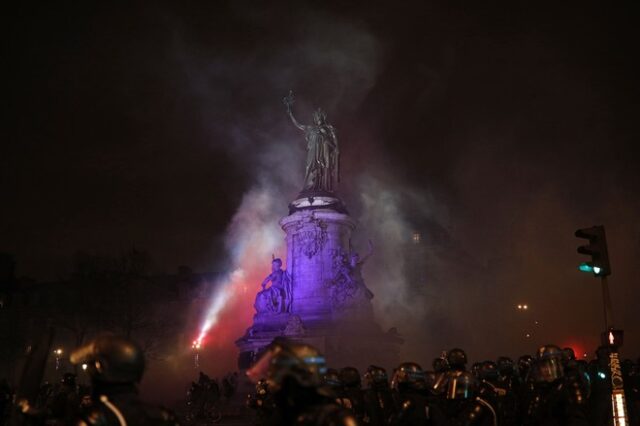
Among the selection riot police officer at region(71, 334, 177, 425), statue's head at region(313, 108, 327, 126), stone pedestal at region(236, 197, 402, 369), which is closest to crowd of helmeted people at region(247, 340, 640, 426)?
riot police officer at region(71, 334, 177, 425)

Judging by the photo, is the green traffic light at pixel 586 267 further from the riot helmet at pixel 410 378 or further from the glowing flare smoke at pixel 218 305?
Result: the glowing flare smoke at pixel 218 305

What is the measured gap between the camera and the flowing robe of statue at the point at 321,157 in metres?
31.1

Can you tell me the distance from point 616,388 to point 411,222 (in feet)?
165

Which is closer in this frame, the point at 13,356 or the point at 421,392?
the point at 421,392

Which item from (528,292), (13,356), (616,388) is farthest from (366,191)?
(616,388)

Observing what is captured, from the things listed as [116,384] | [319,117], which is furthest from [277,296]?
[116,384]

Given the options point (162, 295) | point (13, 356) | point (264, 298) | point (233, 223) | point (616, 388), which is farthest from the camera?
point (162, 295)

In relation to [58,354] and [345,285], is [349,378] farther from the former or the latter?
[58,354]

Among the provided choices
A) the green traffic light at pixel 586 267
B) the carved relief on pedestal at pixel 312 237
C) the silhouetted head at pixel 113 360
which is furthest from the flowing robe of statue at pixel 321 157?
the silhouetted head at pixel 113 360

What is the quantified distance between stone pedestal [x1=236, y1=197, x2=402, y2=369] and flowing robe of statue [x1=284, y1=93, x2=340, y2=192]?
1.62 meters

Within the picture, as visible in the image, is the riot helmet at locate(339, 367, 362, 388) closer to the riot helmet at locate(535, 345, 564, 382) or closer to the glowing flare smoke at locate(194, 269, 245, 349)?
the riot helmet at locate(535, 345, 564, 382)

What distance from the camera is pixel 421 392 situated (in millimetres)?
7266

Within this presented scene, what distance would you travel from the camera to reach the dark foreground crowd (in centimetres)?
455

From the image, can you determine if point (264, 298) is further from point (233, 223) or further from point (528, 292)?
point (528, 292)
